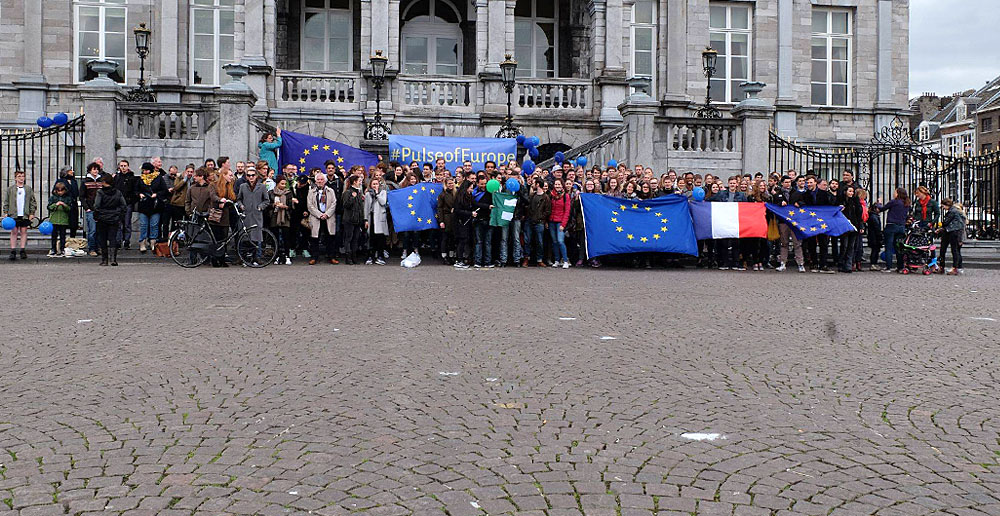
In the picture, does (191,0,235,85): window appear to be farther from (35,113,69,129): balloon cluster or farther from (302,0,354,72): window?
(35,113,69,129): balloon cluster

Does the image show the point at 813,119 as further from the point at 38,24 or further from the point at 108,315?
the point at 108,315

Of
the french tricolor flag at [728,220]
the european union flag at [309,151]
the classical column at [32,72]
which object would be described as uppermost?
the classical column at [32,72]

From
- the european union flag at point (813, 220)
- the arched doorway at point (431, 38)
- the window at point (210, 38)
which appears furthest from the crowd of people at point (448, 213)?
the arched doorway at point (431, 38)

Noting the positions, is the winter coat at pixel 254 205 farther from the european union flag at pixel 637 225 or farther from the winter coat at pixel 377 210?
the european union flag at pixel 637 225

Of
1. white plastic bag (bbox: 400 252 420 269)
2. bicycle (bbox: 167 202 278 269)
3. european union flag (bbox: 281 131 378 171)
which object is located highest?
european union flag (bbox: 281 131 378 171)

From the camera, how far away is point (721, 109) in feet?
103

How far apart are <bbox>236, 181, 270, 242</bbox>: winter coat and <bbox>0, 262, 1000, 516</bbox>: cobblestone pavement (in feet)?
17.2

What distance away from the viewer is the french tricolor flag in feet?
56.2

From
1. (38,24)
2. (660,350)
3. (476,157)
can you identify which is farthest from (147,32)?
(660,350)

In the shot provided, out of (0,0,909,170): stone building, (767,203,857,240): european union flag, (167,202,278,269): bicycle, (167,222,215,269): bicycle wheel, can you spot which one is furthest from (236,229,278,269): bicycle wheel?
(767,203,857,240): european union flag

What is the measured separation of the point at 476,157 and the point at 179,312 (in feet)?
39.6

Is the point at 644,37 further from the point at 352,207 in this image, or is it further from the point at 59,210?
the point at 59,210

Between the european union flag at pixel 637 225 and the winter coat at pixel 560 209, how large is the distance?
37 centimetres

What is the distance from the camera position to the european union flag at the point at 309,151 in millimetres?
20031
